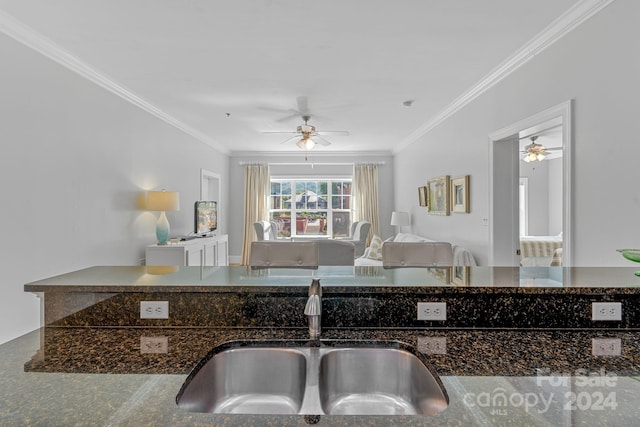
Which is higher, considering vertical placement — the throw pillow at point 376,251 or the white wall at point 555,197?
the white wall at point 555,197

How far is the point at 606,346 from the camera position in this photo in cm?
108

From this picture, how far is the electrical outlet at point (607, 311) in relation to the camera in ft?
4.02

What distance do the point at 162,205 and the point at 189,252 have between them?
29.5 inches

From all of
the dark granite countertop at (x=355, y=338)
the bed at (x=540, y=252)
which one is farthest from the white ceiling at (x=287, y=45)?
the bed at (x=540, y=252)

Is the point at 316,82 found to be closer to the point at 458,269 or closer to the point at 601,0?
the point at 601,0

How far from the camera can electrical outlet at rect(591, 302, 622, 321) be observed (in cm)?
123

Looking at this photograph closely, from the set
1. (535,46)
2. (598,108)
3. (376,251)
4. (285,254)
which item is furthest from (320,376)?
(376,251)

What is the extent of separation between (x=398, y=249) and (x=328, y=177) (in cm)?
566

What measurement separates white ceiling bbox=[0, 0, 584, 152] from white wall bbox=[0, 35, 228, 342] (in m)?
0.29

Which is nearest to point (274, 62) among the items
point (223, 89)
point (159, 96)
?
point (223, 89)

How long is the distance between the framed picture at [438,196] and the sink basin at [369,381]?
12.0 ft

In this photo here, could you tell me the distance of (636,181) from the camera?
1.85 m

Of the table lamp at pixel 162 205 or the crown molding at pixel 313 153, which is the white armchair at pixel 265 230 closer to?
the crown molding at pixel 313 153

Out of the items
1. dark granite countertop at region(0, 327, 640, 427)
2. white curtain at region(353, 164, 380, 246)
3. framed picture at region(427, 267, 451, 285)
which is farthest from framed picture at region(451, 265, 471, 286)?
white curtain at region(353, 164, 380, 246)
